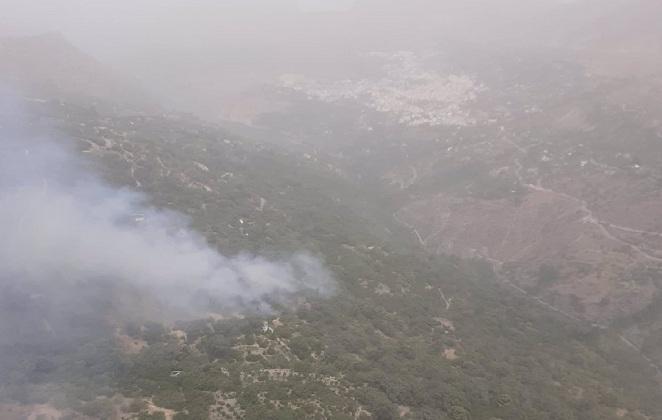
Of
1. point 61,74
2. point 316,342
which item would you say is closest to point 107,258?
point 316,342

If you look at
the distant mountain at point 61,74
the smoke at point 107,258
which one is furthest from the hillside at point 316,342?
the distant mountain at point 61,74

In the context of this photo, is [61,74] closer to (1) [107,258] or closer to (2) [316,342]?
(1) [107,258]

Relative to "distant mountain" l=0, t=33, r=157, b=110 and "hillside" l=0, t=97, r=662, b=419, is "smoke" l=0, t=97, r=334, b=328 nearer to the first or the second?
"hillside" l=0, t=97, r=662, b=419

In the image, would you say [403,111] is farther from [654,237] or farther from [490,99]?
[654,237]

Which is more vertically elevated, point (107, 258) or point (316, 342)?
point (107, 258)

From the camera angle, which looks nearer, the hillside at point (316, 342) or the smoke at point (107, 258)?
the hillside at point (316, 342)

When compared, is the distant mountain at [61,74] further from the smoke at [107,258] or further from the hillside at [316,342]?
the smoke at [107,258]

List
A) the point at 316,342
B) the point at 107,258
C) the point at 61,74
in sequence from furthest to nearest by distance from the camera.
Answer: the point at 61,74
the point at 107,258
the point at 316,342

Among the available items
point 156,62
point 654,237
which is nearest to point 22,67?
point 156,62

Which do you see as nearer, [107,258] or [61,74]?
[107,258]
